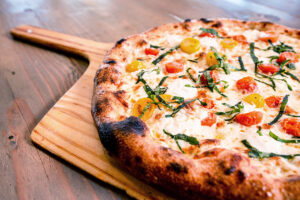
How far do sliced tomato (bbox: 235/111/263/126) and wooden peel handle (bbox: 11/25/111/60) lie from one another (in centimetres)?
219

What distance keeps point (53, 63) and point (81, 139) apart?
5.94 feet

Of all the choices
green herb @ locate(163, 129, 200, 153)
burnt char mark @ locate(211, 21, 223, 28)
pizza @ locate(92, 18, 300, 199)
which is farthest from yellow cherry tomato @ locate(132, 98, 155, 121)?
burnt char mark @ locate(211, 21, 223, 28)

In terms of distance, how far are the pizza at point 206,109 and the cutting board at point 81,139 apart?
16 cm

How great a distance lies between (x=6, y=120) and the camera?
9.11 feet

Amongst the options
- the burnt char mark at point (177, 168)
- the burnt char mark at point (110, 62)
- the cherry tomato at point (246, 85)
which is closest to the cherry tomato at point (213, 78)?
the cherry tomato at point (246, 85)

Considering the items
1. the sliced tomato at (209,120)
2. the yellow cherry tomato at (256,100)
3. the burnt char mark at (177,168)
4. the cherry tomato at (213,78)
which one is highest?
the yellow cherry tomato at (256,100)

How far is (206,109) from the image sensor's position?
2438mm

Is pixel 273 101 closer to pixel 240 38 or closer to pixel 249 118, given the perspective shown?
pixel 249 118

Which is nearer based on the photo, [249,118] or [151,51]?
[249,118]

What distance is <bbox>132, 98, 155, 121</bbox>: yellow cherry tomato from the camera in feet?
7.82

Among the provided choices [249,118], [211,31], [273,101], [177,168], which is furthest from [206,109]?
[211,31]

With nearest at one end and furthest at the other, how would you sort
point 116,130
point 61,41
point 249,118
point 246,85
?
point 116,130 < point 249,118 < point 246,85 < point 61,41

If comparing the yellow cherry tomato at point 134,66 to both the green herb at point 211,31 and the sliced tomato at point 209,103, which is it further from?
the green herb at point 211,31

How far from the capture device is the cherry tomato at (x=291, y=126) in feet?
6.97
